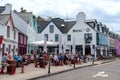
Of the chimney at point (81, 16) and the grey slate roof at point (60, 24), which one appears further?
the grey slate roof at point (60, 24)

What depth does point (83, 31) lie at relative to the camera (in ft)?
244

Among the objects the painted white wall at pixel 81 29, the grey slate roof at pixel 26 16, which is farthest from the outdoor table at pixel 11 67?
the painted white wall at pixel 81 29

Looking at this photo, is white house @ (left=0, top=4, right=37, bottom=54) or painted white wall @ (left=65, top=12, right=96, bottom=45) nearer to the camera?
white house @ (left=0, top=4, right=37, bottom=54)

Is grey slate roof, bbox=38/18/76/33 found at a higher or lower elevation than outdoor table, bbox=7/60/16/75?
higher

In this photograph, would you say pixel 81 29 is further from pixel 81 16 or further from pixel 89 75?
pixel 89 75

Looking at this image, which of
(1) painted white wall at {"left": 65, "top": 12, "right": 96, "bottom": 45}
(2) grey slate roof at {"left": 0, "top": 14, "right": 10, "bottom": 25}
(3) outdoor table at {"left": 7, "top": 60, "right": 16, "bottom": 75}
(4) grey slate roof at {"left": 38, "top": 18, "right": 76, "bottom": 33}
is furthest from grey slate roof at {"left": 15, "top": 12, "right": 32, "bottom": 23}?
(3) outdoor table at {"left": 7, "top": 60, "right": 16, "bottom": 75}

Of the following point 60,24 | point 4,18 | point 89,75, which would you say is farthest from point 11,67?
point 60,24

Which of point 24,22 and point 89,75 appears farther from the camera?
point 24,22

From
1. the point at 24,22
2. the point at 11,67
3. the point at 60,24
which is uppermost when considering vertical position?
the point at 60,24

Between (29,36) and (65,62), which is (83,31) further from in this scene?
(65,62)

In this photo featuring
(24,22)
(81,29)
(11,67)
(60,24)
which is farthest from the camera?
(60,24)

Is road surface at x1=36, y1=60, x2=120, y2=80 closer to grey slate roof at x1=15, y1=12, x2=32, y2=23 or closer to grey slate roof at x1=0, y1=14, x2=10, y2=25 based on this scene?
grey slate roof at x1=0, y1=14, x2=10, y2=25

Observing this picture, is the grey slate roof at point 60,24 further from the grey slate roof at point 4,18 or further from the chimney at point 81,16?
the grey slate roof at point 4,18

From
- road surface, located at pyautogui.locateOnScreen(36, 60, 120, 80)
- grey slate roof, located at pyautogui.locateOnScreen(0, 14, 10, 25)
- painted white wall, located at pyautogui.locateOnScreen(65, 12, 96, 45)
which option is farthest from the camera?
painted white wall, located at pyautogui.locateOnScreen(65, 12, 96, 45)
